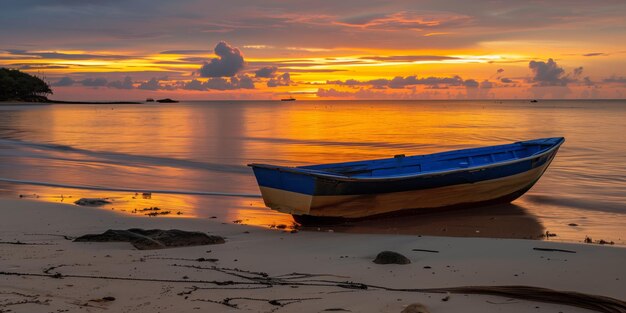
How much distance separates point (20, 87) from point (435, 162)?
5864 inches

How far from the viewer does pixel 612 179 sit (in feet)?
60.9

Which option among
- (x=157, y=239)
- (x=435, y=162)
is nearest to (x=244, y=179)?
(x=435, y=162)

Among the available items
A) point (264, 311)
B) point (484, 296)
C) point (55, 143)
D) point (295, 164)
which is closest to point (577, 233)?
point (484, 296)

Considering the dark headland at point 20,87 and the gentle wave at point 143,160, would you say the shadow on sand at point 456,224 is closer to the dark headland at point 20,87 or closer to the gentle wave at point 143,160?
the gentle wave at point 143,160

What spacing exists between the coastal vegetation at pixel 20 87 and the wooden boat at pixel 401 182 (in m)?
141

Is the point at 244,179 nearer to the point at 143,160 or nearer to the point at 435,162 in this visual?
the point at 435,162

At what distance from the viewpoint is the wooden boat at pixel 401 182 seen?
10.2 metres

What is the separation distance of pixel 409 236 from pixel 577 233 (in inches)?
129

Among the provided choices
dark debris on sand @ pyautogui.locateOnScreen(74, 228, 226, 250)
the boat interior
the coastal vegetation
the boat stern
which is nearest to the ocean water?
the boat stern

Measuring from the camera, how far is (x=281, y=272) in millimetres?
Result: 6973

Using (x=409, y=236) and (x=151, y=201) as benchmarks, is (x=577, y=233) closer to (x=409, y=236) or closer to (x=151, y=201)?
(x=409, y=236)

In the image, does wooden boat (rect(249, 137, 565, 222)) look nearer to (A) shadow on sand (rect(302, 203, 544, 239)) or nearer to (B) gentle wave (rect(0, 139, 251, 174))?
(A) shadow on sand (rect(302, 203, 544, 239))

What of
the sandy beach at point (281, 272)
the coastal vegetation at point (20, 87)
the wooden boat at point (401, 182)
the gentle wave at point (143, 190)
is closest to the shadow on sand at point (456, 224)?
the wooden boat at point (401, 182)

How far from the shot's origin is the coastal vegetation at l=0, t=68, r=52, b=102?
136125 millimetres
